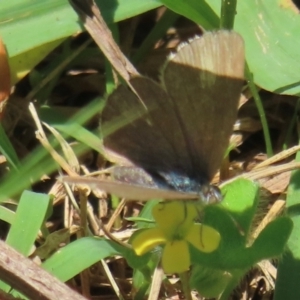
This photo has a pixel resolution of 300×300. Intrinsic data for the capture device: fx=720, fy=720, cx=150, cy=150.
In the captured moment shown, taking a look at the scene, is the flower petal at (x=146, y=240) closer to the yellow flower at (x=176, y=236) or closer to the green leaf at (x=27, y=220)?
the yellow flower at (x=176, y=236)

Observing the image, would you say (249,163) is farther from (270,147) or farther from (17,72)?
(17,72)

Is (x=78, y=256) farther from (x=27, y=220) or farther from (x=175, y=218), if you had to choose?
Result: (x=175, y=218)

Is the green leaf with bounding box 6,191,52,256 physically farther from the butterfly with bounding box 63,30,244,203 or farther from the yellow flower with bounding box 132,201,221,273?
the yellow flower with bounding box 132,201,221,273

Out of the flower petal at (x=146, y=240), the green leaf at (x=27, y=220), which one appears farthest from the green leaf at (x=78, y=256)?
the flower petal at (x=146, y=240)

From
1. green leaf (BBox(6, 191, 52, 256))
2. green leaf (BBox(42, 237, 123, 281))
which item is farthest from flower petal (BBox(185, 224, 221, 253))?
green leaf (BBox(6, 191, 52, 256))

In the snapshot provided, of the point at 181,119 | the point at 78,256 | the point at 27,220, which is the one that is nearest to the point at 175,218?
the point at 181,119

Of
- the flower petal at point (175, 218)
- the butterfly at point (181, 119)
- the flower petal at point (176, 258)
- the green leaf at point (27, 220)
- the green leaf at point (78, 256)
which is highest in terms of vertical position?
the butterfly at point (181, 119)

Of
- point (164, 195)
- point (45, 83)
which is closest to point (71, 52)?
point (45, 83)
